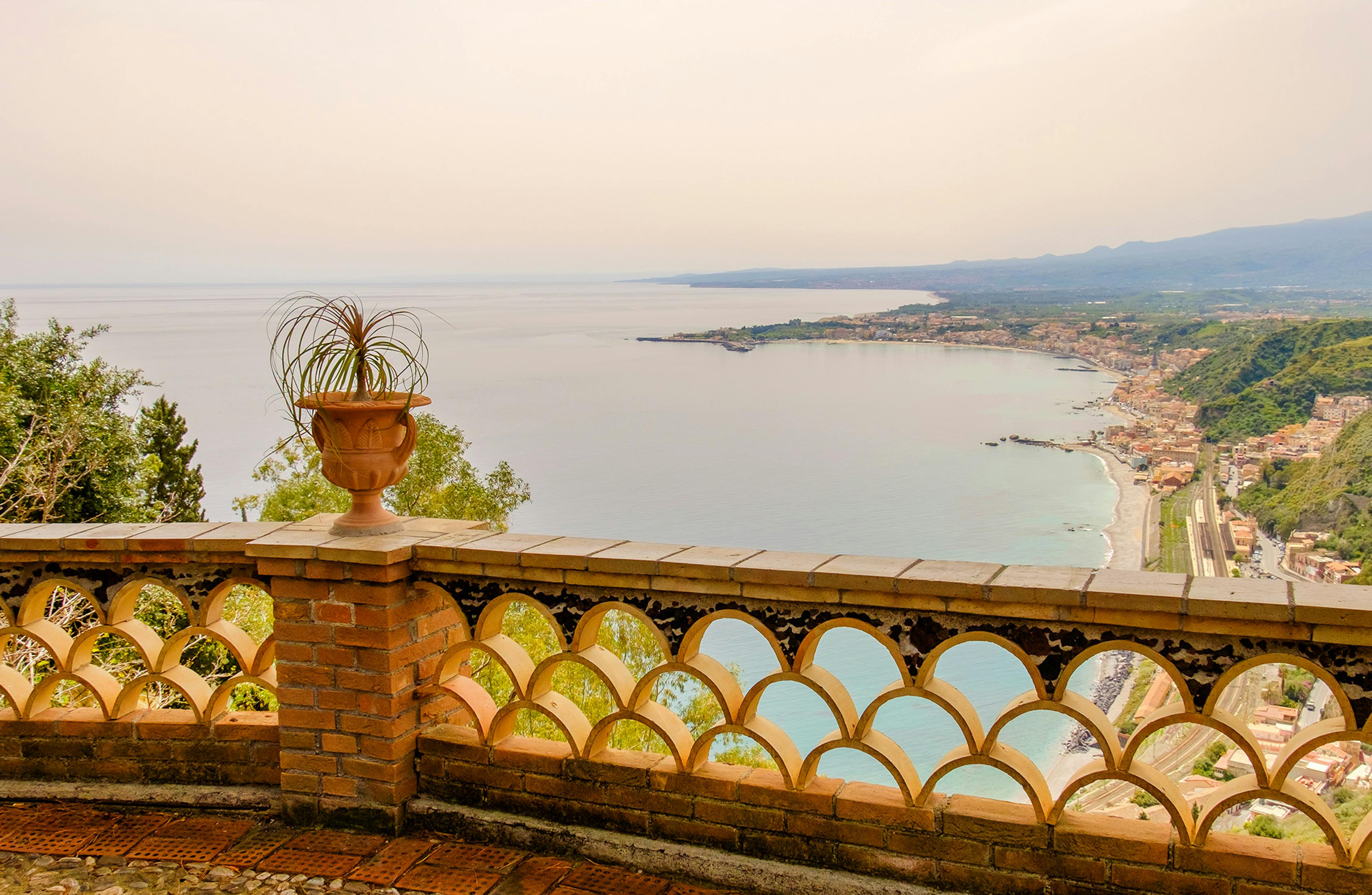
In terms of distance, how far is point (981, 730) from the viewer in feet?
6.47

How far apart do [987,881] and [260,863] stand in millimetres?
1769

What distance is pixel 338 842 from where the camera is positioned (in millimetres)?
2398

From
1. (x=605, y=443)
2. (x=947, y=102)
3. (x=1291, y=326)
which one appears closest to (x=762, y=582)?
(x=1291, y=326)

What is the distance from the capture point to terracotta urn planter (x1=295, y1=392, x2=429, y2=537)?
2.33 metres

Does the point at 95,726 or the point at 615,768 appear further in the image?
the point at 95,726

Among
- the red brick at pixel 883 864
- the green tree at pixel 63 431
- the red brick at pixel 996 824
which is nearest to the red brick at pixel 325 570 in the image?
the red brick at pixel 883 864

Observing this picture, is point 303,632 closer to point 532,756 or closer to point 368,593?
point 368,593

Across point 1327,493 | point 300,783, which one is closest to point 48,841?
point 300,783

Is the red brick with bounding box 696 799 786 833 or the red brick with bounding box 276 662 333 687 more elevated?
the red brick with bounding box 276 662 333 687

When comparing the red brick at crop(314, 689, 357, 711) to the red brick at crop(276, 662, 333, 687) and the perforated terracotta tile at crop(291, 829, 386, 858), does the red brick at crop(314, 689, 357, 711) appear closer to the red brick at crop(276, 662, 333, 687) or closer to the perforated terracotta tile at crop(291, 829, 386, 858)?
the red brick at crop(276, 662, 333, 687)

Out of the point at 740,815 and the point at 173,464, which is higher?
the point at 740,815

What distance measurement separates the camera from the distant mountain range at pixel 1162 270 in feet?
230

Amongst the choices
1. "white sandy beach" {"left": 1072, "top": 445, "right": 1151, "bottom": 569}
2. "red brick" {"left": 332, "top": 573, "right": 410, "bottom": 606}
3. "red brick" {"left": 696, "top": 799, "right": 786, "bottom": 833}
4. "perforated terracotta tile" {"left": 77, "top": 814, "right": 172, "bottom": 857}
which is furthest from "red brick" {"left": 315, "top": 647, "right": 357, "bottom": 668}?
"white sandy beach" {"left": 1072, "top": 445, "right": 1151, "bottom": 569}

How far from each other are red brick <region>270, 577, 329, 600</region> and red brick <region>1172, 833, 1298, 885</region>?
2.07m
